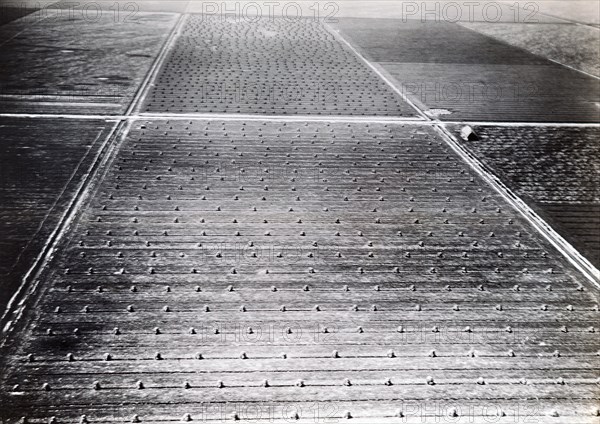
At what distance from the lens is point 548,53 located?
38.4 feet

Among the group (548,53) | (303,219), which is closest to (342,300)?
(303,219)

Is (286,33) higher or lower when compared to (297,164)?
higher

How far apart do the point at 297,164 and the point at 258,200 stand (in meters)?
0.93

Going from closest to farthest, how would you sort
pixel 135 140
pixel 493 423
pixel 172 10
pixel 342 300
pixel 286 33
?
pixel 493 423, pixel 342 300, pixel 135 140, pixel 286 33, pixel 172 10

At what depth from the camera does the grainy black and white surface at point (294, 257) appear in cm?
297

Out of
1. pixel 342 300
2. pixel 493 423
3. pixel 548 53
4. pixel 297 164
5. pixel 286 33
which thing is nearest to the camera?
pixel 493 423

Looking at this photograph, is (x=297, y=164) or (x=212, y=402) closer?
(x=212, y=402)

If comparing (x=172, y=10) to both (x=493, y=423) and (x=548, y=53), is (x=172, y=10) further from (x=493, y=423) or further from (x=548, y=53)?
(x=493, y=423)

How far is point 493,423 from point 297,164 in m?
3.47

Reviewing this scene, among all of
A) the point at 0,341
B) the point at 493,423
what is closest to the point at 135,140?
the point at 0,341

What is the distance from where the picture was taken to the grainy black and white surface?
2975 millimetres

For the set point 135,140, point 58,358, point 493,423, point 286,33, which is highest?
point 286,33

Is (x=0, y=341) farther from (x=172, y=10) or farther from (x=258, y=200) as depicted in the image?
(x=172, y=10)

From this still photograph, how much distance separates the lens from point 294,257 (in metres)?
4.17
